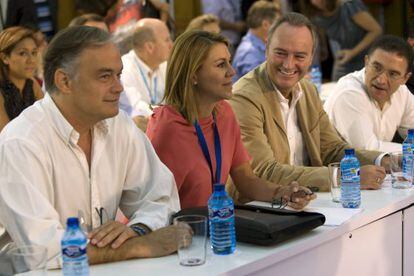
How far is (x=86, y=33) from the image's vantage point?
263 centimetres

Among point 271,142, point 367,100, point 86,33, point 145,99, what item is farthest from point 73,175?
point 145,99

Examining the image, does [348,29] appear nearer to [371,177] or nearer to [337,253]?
[371,177]

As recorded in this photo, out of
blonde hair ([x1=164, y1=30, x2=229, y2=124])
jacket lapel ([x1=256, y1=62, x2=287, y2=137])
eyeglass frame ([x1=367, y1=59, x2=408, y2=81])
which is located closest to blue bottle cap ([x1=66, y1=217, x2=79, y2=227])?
blonde hair ([x1=164, y1=30, x2=229, y2=124])

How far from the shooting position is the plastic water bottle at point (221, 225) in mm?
2426

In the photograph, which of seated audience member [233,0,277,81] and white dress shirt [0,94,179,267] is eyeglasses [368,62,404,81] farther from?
seated audience member [233,0,277,81]

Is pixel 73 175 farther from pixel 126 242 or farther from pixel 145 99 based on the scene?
pixel 145 99

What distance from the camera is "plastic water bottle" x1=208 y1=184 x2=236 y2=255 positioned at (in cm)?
243

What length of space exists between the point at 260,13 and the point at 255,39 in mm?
285

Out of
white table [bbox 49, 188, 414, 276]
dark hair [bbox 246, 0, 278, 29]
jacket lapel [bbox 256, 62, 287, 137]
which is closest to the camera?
white table [bbox 49, 188, 414, 276]

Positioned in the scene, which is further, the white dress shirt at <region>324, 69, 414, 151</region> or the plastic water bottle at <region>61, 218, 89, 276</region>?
the white dress shirt at <region>324, 69, 414, 151</region>

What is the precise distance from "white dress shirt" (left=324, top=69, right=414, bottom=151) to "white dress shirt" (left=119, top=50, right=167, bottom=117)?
178 cm

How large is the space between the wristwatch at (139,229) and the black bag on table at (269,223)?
167 mm

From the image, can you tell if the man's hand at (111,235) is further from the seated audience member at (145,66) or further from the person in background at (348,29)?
the person in background at (348,29)

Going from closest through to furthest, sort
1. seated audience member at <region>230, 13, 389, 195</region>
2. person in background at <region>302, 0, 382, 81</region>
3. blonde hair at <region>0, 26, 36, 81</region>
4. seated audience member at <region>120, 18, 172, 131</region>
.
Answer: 1. seated audience member at <region>230, 13, 389, 195</region>
2. blonde hair at <region>0, 26, 36, 81</region>
3. seated audience member at <region>120, 18, 172, 131</region>
4. person in background at <region>302, 0, 382, 81</region>
